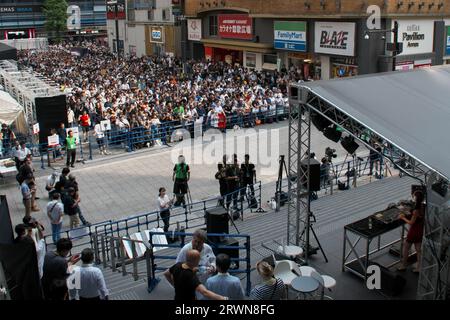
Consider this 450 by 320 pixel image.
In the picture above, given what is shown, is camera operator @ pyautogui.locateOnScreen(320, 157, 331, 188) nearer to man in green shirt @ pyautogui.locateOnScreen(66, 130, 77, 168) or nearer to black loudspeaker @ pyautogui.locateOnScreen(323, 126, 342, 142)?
black loudspeaker @ pyautogui.locateOnScreen(323, 126, 342, 142)

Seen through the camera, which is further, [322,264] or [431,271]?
[322,264]

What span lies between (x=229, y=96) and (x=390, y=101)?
18.2 metres

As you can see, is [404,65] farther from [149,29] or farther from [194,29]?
[149,29]

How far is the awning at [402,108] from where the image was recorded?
25.3ft

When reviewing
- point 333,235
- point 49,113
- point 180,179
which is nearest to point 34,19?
point 49,113

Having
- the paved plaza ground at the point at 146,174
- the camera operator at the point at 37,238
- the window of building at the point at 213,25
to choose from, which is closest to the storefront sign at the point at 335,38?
the paved plaza ground at the point at 146,174

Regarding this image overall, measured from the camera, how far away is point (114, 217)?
1474 cm

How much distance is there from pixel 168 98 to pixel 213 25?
20.0m

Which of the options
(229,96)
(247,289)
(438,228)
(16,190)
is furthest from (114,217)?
(229,96)

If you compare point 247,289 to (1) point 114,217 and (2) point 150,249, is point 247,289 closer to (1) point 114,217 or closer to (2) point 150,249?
(2) point 150,249

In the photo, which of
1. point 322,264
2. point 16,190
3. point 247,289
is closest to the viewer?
point 247,289

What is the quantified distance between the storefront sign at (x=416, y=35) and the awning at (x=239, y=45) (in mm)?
10101

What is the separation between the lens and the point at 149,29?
56.9m

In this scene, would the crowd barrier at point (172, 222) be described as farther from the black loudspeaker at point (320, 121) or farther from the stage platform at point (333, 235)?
the black loudspeaker at point (320, 121)
